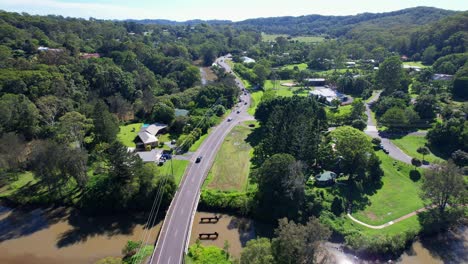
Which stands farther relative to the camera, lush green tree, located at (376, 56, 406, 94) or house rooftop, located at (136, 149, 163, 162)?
lush green tree, located at (376, 56, 406, 94)

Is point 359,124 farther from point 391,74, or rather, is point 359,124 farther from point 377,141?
point 391,74

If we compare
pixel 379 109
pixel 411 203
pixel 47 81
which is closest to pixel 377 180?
pixel 411 203

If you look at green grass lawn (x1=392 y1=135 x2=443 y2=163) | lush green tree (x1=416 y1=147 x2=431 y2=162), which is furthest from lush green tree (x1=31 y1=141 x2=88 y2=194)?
green grass lawn (x1=392 y1=135 x2=443 y2=163)

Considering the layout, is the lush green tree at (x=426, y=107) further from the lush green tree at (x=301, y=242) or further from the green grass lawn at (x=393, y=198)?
the lush green tree at (x=301, y=242)

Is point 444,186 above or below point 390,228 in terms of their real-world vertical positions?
above

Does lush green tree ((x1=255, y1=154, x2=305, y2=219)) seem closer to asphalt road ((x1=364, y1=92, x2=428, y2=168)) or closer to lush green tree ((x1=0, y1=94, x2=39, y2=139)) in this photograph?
Result: asphalt road ((x1=364, y1=92, x2=428, y2=168))

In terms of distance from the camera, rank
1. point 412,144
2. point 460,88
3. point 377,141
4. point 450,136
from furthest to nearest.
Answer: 1. point 460,88
2. point 412,144
3. point 377,141
4. point 450,136

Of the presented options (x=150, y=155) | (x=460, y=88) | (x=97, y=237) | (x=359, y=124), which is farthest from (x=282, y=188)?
(x=460, y=88)

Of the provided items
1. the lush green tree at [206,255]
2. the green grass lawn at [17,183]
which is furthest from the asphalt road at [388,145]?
the green grass lawn at [17,183]
